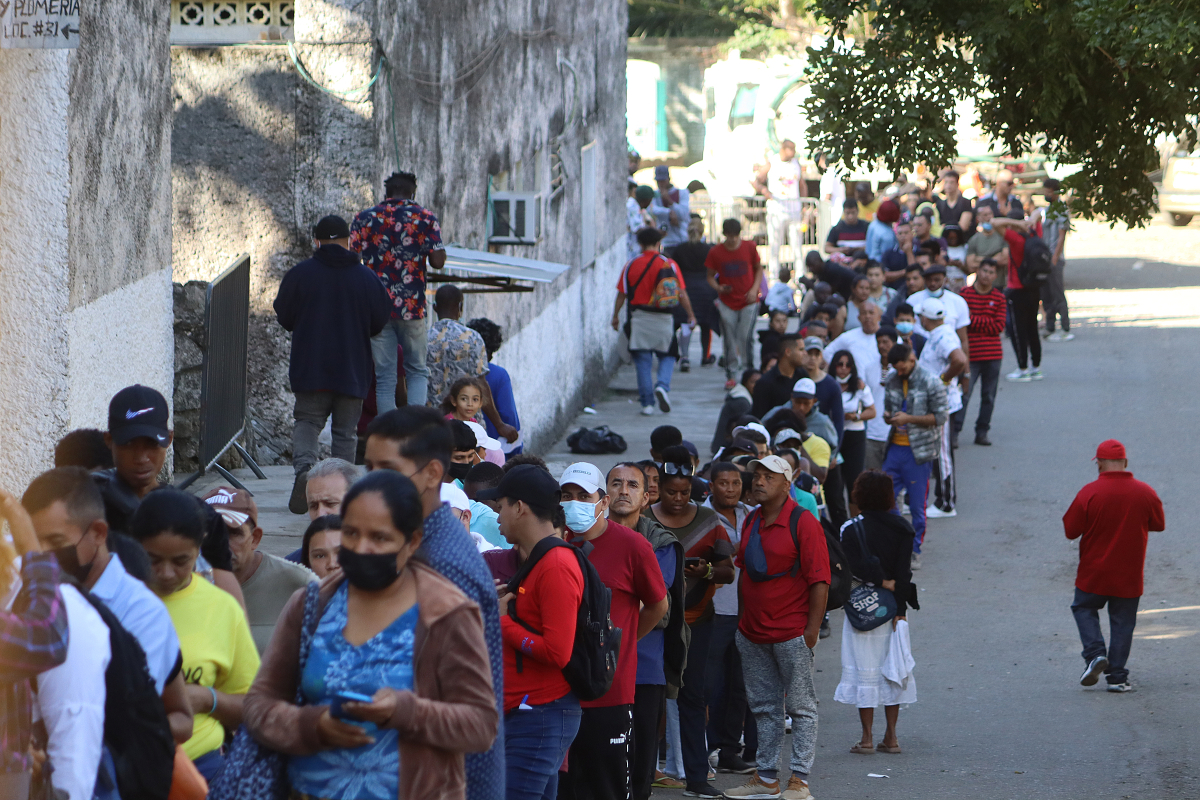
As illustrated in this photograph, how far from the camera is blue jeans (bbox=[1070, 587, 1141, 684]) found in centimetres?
970

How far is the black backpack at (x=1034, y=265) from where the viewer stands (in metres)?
18.2

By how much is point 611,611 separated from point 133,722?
310cm

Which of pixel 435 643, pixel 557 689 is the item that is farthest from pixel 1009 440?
pixel 435 643

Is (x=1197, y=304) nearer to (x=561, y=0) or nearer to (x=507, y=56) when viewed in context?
(x=561, y=0)

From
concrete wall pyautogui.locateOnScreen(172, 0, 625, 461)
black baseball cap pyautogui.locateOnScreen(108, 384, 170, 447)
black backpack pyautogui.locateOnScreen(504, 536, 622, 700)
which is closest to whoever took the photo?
black baseball cap pyautogui.locateOnScreen(108, 384, 170, 447)

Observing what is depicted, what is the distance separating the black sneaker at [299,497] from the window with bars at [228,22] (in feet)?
10.4

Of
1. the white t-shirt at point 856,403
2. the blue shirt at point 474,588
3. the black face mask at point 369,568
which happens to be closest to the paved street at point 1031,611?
the white t-shirt at point 856,403

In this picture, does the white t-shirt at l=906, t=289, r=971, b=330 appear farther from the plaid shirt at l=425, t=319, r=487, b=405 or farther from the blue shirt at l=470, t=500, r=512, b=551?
the blue shirt at l=470, t=500, r=512, b=551

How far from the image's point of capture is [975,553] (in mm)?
12992

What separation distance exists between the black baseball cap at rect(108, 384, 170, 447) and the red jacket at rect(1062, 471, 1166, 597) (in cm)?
669

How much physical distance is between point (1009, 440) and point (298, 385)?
34.8 ft

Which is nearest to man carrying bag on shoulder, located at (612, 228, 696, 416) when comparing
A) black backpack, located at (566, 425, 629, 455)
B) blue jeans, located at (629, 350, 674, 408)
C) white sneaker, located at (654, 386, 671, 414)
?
blue jeans, located at (629, 350, 674, 408)

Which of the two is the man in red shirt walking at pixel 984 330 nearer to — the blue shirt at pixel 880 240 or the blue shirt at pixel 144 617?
the blue shirt at pixel 880 240

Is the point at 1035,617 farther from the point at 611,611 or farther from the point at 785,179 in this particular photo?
the point at 785,179
